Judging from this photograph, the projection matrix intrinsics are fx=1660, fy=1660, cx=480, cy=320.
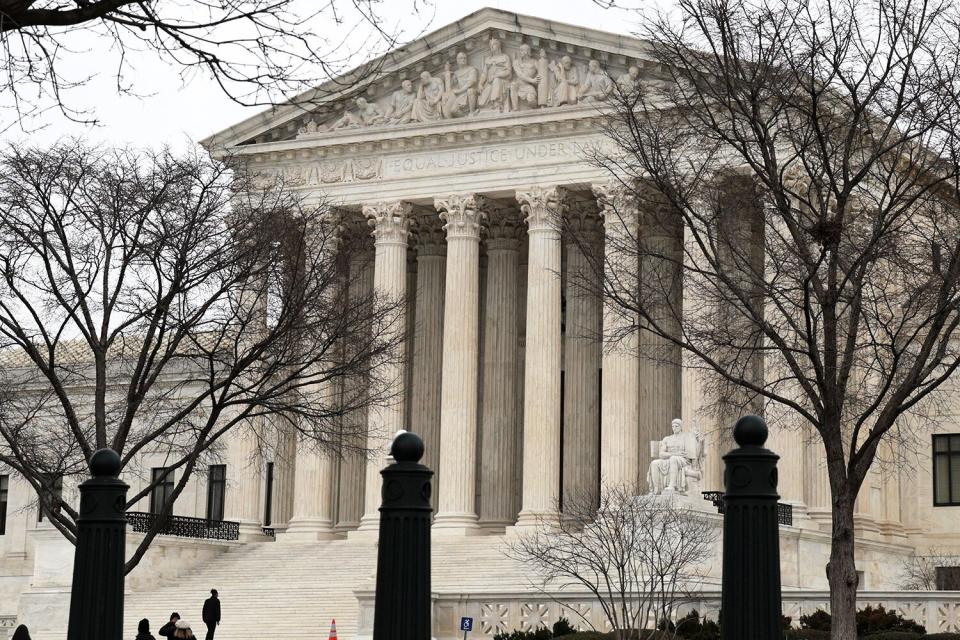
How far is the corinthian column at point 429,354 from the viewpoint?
2464 inches

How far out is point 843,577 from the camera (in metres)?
25.5

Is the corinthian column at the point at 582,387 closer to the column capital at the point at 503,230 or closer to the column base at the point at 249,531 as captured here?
the column capital at the point at 503,230

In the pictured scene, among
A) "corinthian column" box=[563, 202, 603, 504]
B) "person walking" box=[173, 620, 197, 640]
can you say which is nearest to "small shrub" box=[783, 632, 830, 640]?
"person walking" box=[173, 620, 197, 640]

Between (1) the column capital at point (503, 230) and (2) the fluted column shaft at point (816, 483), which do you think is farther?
(1) the column capital at point (503, 230)

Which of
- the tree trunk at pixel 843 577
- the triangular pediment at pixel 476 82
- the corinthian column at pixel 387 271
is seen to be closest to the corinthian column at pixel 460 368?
the corinthian column at pixel 387 271

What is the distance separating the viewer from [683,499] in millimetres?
46625

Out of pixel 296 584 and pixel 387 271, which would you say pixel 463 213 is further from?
pixel 296 584

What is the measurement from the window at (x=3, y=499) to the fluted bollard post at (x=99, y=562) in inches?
2564

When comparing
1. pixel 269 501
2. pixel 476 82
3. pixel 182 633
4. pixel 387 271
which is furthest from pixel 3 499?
pixel 182 633

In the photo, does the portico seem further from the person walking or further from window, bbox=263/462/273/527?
the person walking

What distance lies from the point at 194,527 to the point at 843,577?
37.4 metres

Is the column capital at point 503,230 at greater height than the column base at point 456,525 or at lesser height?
greater

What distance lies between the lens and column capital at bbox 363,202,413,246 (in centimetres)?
5934

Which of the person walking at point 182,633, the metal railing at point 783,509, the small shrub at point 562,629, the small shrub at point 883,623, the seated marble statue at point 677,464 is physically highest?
the seated marble statue at point 677,464
